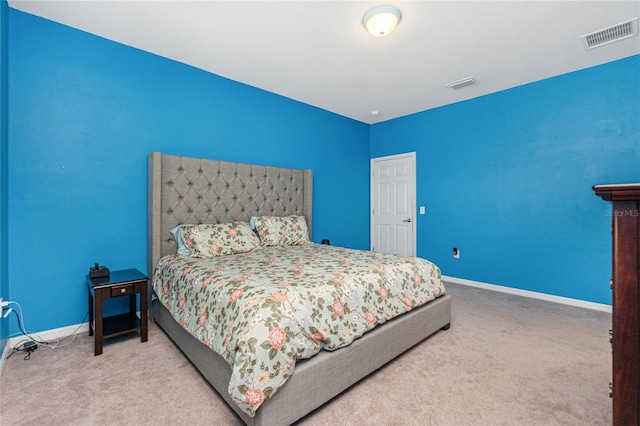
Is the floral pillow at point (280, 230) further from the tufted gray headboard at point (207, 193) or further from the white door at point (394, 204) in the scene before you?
the white door at point (394, 204)

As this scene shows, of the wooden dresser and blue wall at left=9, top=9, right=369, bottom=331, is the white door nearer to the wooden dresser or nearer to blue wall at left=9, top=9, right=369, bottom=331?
blue wall at left=9, top=9, right=369, bottom=331

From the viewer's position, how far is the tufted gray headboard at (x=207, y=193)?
2.75 meters

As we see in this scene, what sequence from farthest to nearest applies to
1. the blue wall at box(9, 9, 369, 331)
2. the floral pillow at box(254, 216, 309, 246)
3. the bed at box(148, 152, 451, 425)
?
1. the floral pillow at box(254, 216, 309, 246)
2. the blue wall at box(9, 9, 369, 331)
3. the bed at box(148, 152, 451, 425)

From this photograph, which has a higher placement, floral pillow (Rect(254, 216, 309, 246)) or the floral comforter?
floral pillow (Rect(254, 216, 309, 246))

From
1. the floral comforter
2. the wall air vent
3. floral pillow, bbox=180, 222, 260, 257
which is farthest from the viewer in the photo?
the wall air vent

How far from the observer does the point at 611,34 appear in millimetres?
2537

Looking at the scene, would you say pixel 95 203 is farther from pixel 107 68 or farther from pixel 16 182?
pixel 107 68

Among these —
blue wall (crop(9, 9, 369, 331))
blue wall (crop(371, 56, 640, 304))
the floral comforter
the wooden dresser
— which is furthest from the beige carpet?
blue wall (crop(371, 56, 640, 304))

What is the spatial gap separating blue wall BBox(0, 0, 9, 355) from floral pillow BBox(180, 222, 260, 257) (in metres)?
1.18

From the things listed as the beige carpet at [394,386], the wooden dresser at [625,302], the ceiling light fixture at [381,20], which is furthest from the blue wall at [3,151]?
the wooden dresser at [625,302]

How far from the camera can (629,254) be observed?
2.43 feet

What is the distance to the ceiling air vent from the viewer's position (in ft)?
7.93

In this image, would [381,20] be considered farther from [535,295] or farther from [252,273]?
[535,295]

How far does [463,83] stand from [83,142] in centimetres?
402
